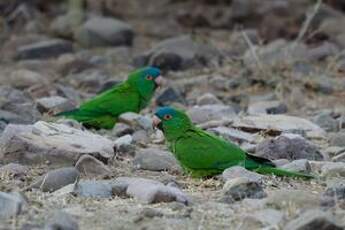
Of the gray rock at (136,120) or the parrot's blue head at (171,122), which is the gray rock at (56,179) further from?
the gray rock at (136,120)

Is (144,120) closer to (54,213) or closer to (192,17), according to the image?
(54,213)

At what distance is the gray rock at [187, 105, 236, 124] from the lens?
798 centimetres

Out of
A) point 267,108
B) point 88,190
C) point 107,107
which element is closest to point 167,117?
point 88,190

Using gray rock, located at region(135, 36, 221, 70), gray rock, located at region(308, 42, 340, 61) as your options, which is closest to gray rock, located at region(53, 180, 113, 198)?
gray rock, located at region(135, 36, 221, 70)

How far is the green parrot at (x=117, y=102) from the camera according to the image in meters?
7.78

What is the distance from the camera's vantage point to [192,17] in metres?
12.6

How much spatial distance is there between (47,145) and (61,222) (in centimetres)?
171

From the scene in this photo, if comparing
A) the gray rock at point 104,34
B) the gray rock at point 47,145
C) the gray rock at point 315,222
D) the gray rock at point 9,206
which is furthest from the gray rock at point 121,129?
the gray rock at point 104,34

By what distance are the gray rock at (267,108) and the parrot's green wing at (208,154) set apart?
2.23 m

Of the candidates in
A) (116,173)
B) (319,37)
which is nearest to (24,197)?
(116,173)

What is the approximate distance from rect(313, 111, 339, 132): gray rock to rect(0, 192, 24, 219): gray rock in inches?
136

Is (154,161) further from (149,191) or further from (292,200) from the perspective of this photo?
(292,200)

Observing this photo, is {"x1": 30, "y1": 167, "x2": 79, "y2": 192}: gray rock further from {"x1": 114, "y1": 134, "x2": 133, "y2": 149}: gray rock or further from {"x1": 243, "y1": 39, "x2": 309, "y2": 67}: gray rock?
{"x1": 243, "y1": 39, "x2": 309, "y2": 67}: gray rock

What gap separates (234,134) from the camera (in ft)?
23.8
